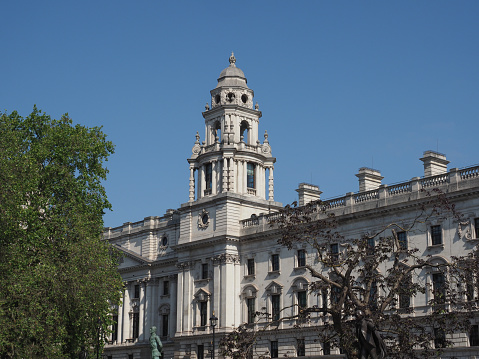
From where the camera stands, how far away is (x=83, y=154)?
51625 mm

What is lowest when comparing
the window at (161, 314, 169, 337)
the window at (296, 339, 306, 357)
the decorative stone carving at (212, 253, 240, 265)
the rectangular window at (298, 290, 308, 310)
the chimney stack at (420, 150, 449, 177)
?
the window at (296, 339, 306, 357)

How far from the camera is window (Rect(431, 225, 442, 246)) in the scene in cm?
5300

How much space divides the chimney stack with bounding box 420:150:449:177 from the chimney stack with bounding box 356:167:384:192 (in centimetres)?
562

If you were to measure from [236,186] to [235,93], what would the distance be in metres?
9.26

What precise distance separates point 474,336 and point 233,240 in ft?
79.1

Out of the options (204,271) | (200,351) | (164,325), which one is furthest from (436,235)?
(164,325)

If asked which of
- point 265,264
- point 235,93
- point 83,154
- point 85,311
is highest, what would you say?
point 235,93

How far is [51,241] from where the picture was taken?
47781 mm

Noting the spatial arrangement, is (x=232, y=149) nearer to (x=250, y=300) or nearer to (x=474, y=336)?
(x=250, y=300)

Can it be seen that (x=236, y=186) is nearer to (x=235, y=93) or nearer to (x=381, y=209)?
(x=235, y=93)

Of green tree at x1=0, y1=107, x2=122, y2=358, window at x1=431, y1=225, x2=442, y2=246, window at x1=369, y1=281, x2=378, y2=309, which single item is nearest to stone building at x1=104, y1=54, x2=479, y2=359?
window at x1=431, y1=225, x2=442, y2=246

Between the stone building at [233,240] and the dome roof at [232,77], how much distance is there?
0.12m

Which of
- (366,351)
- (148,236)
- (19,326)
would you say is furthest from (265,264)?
(366,351)

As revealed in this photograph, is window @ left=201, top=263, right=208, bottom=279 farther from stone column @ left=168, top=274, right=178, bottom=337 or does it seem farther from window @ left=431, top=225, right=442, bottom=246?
window @ left=431, top=225, right=442, bottom=246
